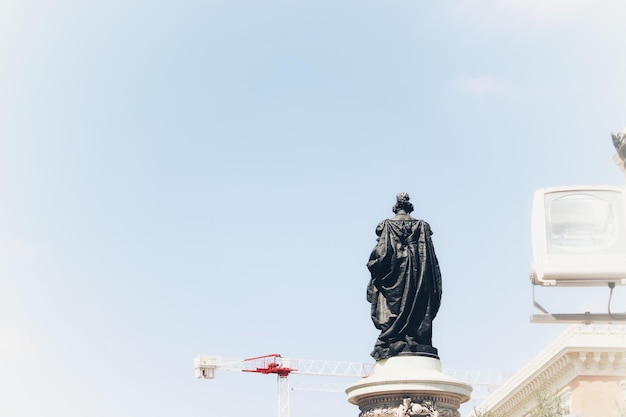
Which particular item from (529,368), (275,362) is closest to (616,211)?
(529,368)

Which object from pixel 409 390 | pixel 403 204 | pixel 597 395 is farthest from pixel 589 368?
pixel 409 390

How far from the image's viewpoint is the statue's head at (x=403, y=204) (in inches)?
659

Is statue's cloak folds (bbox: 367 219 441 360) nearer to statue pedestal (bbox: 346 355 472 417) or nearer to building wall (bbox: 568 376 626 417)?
statue pedestal (bbox: 346 355 472 417)

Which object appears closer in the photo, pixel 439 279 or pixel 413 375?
pixel 413 375

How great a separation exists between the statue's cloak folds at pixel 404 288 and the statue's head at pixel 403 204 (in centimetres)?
33

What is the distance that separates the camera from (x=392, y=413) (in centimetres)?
1526

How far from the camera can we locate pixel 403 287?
1611 cm

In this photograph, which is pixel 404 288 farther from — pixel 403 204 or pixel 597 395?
pixel 597 395

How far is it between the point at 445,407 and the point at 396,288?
1.92 metres

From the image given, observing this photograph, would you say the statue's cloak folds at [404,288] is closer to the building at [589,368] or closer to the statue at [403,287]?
the statue at [403,287]

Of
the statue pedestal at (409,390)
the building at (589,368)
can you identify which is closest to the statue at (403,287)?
the statue pedestal at (409,390)

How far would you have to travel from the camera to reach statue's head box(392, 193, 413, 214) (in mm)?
16734

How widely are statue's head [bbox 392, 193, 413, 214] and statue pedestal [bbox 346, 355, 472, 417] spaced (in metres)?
2.40

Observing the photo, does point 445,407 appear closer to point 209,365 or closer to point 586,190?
point 586,190
